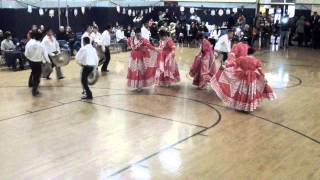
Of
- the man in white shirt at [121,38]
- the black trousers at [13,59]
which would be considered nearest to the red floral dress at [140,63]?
the black trousers at [13,59]

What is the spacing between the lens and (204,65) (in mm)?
9719

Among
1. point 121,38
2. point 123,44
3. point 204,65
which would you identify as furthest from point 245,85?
point 123,44

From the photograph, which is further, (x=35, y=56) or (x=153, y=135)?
(x=35, y=56)

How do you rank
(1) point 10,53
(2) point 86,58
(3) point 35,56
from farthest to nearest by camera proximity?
1. (1) point 10,53
2. (3) point 35,56
3. (2) point 86,58

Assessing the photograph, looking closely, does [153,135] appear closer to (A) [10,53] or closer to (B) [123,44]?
(A) [10,53]

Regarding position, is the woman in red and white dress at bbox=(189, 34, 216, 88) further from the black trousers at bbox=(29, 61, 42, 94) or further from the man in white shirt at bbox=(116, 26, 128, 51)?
the man in white shirt at bbox=(116, 26, 128, 51)

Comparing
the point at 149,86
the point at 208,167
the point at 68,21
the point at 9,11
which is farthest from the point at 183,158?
the point at 68,21

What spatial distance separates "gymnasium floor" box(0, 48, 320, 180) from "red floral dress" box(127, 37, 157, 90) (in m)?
0.27

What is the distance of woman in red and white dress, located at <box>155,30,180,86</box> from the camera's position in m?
9.92

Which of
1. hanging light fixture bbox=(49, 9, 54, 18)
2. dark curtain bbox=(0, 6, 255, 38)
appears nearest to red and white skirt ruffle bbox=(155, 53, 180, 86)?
dark curtain bbox=(0, 6, 255, 38)

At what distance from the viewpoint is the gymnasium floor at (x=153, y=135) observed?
5.26 m

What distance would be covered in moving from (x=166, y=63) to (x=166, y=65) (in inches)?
2.2

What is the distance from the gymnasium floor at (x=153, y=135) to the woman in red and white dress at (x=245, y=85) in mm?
225

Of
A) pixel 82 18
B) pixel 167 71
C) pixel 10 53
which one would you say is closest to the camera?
pixel 167 71
